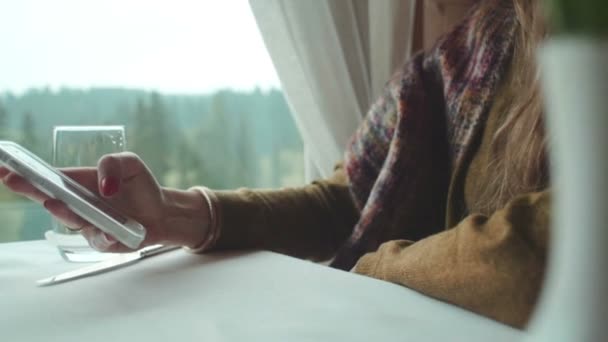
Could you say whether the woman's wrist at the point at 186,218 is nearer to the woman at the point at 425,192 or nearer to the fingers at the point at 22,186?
the woman at the point at 425,192

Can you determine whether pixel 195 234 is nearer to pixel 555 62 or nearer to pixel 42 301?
pixel 42 301

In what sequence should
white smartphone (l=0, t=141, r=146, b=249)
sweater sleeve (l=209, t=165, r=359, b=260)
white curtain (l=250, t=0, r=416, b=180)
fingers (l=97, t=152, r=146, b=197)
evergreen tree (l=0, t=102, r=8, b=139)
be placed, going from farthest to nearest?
1. white curtain (l=250, t=0, r=416, b=180)
2. evergreen tree (l=0, t=102, r=8, b=139)
3. sweater sleeve (l=209, t=165, r=359, b=260)
4. fingers (l=97, t=152, r=146, b=197)
5. white smartphone (l=0, t=141, r=146, b=249)

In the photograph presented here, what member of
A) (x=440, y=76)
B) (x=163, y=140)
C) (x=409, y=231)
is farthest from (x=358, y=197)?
(x=163, y=140)

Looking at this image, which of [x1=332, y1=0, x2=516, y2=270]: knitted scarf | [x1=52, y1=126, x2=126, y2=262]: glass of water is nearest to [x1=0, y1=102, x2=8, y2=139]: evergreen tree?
[x1=52, y1=126, x2=126, y2=262]: glass of water

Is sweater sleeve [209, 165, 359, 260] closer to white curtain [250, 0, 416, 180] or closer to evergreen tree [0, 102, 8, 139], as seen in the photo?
white curtain [250, 0, 416, 180]

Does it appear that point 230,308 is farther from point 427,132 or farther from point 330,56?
point 330,56

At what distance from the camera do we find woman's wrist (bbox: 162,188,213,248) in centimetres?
72

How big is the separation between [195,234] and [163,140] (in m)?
0.51

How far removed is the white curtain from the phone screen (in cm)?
57

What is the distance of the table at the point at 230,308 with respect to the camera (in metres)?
0.42

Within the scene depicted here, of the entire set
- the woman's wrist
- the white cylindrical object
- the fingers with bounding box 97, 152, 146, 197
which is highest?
the white cylindrical object

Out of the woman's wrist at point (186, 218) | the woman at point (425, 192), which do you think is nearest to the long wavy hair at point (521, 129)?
the woman at point (425, 192)

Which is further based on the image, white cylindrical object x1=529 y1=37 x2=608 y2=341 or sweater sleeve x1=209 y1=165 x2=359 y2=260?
sweater sleeve x1=209 y1=165 x2=359 y2=260

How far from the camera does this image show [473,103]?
2.60ft
